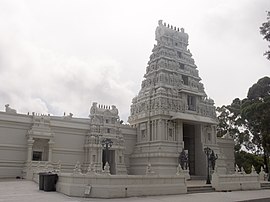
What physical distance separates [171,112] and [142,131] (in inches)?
173

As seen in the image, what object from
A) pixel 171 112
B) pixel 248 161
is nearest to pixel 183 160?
pixel 171 112

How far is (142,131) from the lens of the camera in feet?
112

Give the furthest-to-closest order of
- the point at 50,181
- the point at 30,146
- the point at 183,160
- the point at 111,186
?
1. the point at 183,160
2. the point at 30,146
3. the point at 50,181
4. the point at 111,186

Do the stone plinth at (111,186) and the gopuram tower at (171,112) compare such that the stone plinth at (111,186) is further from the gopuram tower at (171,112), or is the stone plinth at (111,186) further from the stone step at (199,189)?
the gopuram tower at (171,112)

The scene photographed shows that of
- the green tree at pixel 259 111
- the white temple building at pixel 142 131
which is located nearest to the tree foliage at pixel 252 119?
the green tree at pixel 259 111

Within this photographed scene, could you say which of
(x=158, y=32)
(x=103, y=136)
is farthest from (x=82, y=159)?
(x=158, y=32)

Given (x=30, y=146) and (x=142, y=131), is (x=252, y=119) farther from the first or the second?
(x=30, y=146)

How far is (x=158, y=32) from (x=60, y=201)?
1082 inches

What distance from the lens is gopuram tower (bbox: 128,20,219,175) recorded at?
31016mm

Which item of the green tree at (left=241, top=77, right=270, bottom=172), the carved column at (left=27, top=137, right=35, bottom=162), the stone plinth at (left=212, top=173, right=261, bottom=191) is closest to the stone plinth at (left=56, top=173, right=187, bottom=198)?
the stone plinth at (left=212, top=173, right=261, bottom=191)

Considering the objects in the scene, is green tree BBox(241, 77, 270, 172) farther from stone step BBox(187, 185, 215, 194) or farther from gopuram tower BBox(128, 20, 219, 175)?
stone step BBox(187, 185, 215, 194)

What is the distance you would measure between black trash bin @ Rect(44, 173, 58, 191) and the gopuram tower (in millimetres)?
13934

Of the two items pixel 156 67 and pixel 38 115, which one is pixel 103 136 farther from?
pixel 156 67

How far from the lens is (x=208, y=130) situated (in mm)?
34625
